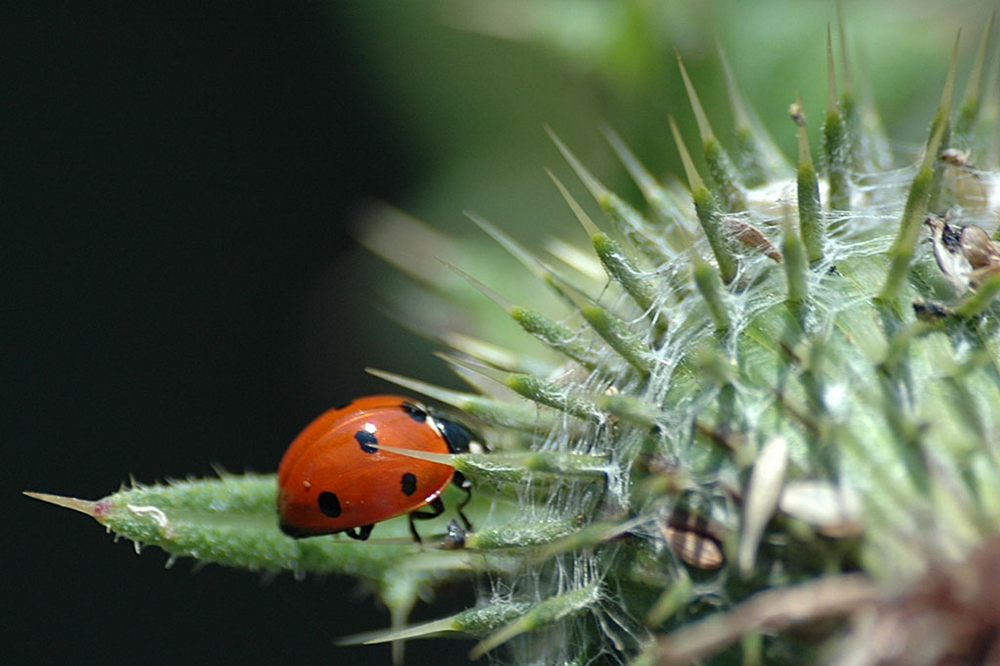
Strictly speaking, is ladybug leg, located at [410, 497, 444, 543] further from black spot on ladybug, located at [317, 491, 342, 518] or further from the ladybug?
black spot on ladybug, located at [317, 491, 342, 518]

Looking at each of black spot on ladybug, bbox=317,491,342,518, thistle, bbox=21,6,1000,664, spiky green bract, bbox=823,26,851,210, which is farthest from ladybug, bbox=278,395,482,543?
spiky green bract, bbox=823,26,851,210

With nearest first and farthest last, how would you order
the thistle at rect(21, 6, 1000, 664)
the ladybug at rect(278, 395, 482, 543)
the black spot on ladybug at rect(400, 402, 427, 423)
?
the thistle at rect(21, 6, 1000, 664), the ladybug at rect(278, 395, 482, 543), the black spot on ladybug at rect(400, 402, 427, 423)

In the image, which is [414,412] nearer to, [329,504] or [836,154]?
[329,504]

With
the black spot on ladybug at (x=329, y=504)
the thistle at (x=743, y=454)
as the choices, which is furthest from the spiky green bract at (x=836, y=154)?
the black spot on ladybug at (x=329, y=504)

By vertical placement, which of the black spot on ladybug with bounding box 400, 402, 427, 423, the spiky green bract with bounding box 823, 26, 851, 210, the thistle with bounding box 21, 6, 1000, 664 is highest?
the spiky green bract with bounding box 823, 26, 851, 210

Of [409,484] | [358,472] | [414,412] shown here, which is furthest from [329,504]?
[414,412]

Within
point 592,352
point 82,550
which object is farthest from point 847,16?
point 82,550
